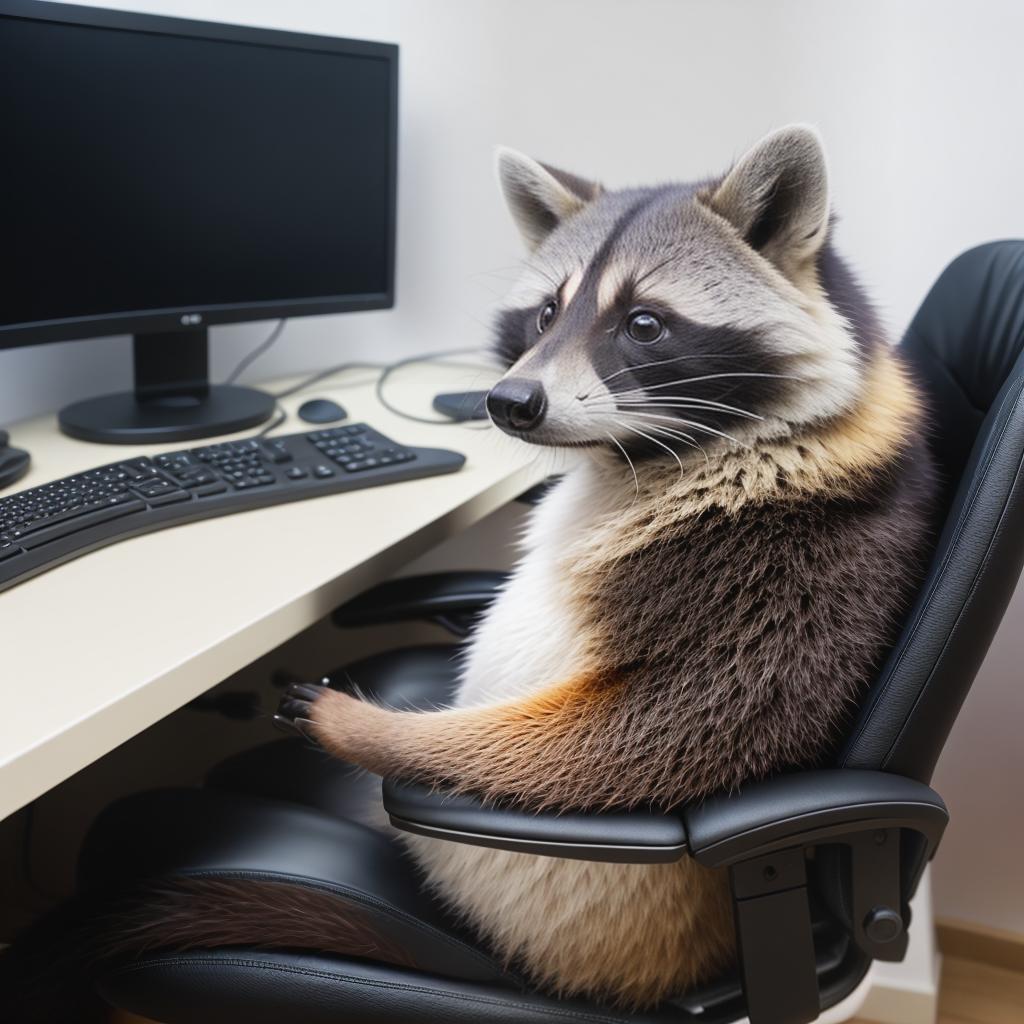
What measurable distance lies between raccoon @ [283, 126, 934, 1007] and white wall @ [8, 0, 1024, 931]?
0.66 m

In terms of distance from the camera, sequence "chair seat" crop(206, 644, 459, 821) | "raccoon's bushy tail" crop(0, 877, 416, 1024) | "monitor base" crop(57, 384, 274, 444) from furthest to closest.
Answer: "monitor base" crop(57, 384, 274, 444) → "chair seat" crop(206, 644, 459, 821) → "raccoon's bushy tail" crop(0, 877, 416, 1024)

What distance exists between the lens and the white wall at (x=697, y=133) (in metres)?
1.46

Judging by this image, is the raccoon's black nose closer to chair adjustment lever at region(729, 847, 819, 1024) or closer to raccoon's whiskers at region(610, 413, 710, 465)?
raccoon's whiskers at region(610, 413, 710, 465)

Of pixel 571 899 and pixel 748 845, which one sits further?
pixel 571 899

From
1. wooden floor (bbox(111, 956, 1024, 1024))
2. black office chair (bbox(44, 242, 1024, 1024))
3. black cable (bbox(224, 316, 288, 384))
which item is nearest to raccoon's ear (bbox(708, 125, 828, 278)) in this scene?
black office chair (bbox(44, 242, 1024, 1024))

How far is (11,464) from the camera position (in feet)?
4.09

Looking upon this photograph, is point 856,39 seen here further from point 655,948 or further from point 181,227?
point 655,948

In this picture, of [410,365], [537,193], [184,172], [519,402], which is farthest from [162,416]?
[519,402]

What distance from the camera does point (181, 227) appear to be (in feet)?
4.85

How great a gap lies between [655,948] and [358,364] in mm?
1341

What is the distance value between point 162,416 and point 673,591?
3.13 feet

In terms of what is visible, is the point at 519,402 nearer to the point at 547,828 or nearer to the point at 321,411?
the point at 547,828

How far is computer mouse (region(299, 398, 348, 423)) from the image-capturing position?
5.14 ft

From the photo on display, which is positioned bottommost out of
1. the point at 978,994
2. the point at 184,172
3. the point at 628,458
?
the point at 978,994
